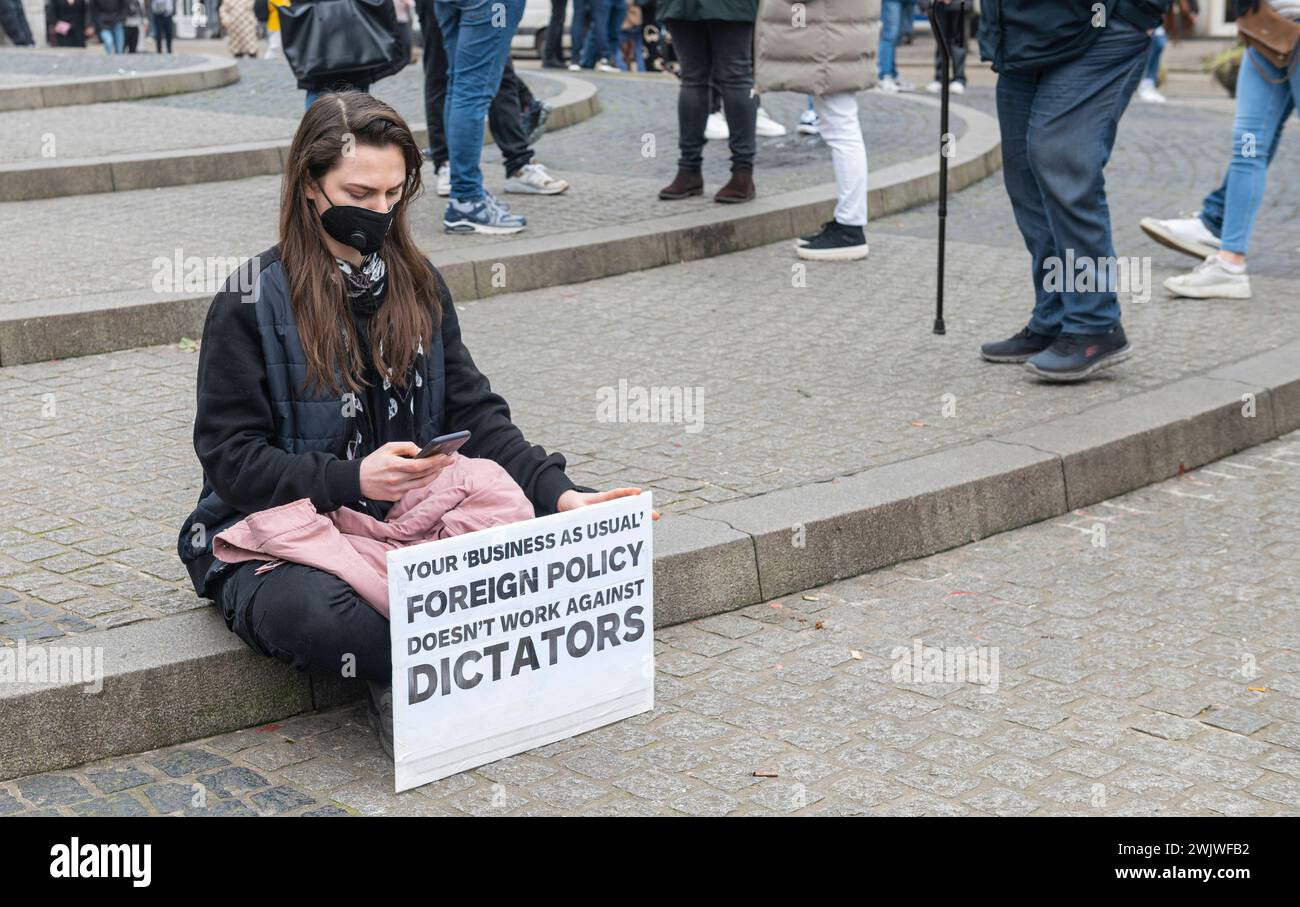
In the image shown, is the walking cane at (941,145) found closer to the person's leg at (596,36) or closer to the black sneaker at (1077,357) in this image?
the black sneaker at (1077,357)

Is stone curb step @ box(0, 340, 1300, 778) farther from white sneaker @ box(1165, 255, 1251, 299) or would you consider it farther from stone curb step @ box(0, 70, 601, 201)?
stone curb step @ box(0, 70, 601, 201)

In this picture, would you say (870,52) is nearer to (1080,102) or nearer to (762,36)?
(762,36)

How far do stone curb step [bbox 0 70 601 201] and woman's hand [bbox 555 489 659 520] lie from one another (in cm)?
599

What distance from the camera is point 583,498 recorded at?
11.8ft

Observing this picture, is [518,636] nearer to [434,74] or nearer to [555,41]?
[434,74]

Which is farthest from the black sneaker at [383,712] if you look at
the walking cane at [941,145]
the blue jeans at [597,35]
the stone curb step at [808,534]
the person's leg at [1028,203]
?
the blue jeans at [597,35]

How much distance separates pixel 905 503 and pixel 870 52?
12.8ft

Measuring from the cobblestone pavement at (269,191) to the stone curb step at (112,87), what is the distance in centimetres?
20

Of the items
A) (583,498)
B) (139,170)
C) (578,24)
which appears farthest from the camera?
(578,24)

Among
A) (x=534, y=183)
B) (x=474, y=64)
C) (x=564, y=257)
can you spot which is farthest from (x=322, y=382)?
(x=534, y=183)

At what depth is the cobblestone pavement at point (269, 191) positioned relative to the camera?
726 centimetres

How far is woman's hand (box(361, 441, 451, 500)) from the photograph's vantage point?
10.9ft

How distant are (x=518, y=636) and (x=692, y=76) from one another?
558 centimetres

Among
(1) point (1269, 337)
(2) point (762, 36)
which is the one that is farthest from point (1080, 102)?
(2) point (762, 36)
